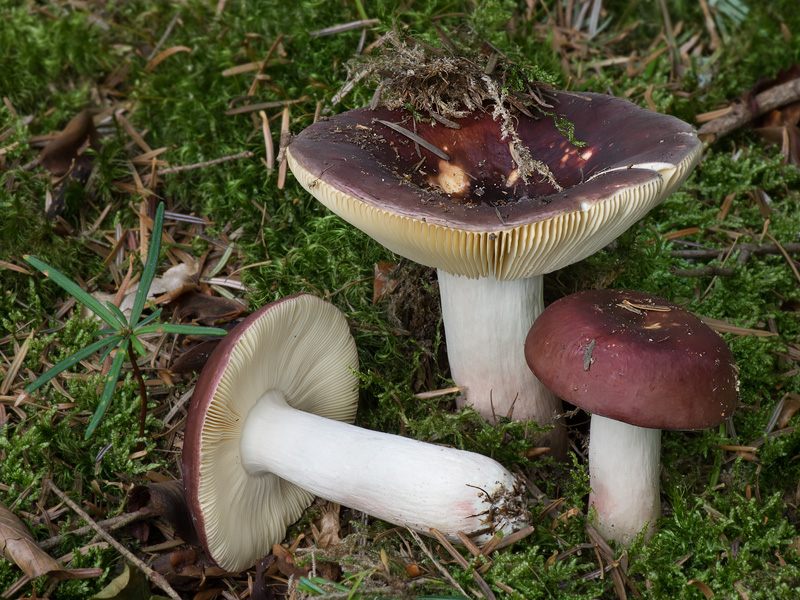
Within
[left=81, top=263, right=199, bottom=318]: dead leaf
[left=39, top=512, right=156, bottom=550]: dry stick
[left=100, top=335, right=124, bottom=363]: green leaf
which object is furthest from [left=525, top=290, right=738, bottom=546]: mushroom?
[left=81, top=263, right=199, bottom=318]: dead leaf

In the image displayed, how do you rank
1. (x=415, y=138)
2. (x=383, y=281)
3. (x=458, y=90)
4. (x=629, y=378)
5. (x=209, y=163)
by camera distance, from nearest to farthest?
(x=629, y=378) → (x=415, y=138) → (x=458, y=90) → (x=383, y=281) → (x=209, y=163)

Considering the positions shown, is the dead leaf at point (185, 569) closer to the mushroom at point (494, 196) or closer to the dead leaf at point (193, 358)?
the dead leaf at point (193, 358)

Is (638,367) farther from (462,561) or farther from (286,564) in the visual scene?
(286,564)

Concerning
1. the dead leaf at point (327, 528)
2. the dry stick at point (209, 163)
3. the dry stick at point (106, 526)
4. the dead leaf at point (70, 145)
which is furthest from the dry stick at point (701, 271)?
the dead leaf at point (70, 145)

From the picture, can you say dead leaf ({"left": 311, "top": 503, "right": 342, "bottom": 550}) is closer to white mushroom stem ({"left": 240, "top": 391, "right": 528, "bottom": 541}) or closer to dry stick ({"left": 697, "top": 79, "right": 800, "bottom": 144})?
white mushroom stem ({"left": 240, "top": 391, "right": 528, "bottom": 541})

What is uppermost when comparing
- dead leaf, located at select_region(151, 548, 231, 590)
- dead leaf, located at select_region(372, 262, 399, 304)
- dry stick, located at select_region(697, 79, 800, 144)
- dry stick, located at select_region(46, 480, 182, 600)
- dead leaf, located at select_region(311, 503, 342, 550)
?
dry stick, located at select_region(697, 79, 800, 144)

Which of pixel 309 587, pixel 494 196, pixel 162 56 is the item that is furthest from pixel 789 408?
pixel 162 56
